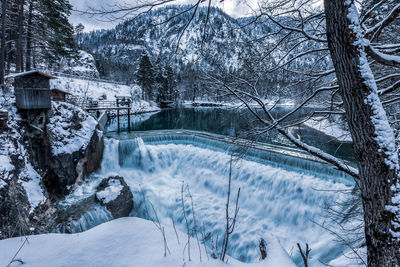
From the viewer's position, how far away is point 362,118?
65.2 inches

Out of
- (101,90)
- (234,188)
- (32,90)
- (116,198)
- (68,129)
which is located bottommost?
(234,188)

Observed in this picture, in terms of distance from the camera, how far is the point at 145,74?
41.6 m

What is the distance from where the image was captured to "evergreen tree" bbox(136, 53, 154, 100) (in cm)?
4003

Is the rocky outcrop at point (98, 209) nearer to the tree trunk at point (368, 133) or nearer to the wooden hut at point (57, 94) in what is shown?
the tree trunk at point (368, 133)

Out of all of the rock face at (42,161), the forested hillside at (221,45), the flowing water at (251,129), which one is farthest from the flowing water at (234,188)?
the forested hillside at (221,45)

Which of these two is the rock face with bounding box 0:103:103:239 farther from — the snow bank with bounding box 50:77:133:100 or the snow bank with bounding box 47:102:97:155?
the snow bank with bounding box 50:77:133:100

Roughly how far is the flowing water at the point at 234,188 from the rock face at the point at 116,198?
0.54 meters

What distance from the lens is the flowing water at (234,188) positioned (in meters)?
7.33

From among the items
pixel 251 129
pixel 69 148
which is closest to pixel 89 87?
pixel 69 148

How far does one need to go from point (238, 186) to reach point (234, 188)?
28 centimetres

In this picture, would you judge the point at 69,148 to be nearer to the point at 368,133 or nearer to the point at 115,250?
the point at 115,250

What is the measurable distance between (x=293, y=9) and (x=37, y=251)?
492 cm

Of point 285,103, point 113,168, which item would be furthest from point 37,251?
point 113,168

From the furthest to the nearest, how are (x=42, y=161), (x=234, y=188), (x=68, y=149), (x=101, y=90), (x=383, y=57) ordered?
(x=101, y=90) < (x=234, y=188) < (x=68, y=149) < (x=42, y=161) < (x=383, y=57)
